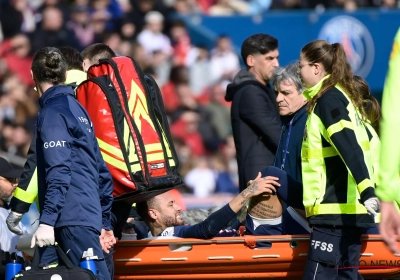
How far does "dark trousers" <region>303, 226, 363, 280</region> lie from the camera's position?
507cm

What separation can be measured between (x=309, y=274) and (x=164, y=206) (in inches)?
50.7

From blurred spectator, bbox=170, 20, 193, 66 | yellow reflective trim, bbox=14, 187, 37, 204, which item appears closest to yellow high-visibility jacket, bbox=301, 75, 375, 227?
yellow reflective trim, bbox=14, 187, 37, 204

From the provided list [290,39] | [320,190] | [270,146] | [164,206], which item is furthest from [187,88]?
[320,190]

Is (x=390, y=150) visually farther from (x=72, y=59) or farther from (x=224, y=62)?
(x=224, y=62)

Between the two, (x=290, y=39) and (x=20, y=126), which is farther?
(x=290, y=39)

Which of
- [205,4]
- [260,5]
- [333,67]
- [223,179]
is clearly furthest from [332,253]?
[260,5]

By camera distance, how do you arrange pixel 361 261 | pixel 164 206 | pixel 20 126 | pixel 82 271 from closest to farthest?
pixel 82 271 < pixel 361 261 < pixel 164 206 < pixel 20 126

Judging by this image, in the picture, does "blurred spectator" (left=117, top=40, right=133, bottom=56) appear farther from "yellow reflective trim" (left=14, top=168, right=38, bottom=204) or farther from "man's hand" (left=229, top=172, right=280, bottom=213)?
"yellow reflective trim" (left=14, top=168, right=38, bottom=204)

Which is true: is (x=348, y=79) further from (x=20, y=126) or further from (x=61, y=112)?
(x=20, y=126)

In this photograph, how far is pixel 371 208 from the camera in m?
4.71

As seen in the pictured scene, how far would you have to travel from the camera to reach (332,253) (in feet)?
16.6

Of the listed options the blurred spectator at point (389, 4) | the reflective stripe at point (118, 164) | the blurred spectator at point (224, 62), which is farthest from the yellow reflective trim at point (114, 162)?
the blurred spectator at point (389, 4)

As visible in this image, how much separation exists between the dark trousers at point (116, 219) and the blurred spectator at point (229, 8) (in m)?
8.84

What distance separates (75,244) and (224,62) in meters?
8.83
